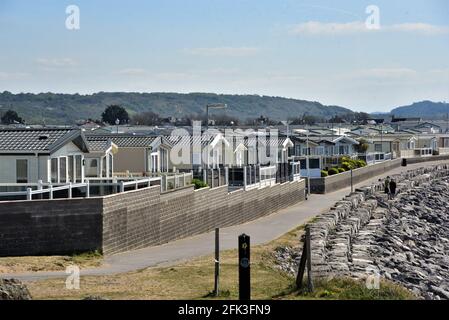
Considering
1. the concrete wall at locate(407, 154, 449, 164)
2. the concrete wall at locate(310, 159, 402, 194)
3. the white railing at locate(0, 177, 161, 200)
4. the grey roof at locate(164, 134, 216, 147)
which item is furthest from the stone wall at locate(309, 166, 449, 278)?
the concrete wall at locate(407, 154, 449, 164)

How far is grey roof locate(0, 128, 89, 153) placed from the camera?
88.4 feet

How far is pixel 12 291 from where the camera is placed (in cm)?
1306

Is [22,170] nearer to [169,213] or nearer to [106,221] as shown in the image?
[169,213]

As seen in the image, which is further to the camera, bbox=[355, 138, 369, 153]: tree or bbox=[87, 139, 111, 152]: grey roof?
bbox=[355, 138, 369, 153]: tree

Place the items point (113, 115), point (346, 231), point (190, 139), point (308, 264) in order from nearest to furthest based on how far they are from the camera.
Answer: point (308, 264) → point (346, 231) → point (190, 139) → point (113, 115)

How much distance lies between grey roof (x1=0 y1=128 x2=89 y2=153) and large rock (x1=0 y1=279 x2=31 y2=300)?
13710 millimetres

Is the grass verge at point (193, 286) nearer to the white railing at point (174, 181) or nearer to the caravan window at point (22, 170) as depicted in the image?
the caravan window at point (22, 170)

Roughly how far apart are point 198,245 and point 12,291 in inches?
549

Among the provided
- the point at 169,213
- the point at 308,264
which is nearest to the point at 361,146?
the point at 169,213

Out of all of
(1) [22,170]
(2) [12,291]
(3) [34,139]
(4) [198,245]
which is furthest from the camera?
(3) [34,139]

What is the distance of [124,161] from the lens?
4053 centimetres

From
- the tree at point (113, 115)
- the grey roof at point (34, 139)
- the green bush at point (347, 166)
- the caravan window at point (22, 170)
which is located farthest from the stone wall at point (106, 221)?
the tree at point (113, 115)

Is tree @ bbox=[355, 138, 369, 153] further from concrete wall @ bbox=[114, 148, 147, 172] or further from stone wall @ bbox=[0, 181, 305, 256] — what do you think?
stone wall @ bbox=[0, 181, 305, 256]

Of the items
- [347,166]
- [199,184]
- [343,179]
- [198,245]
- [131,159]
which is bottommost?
[343,179]
